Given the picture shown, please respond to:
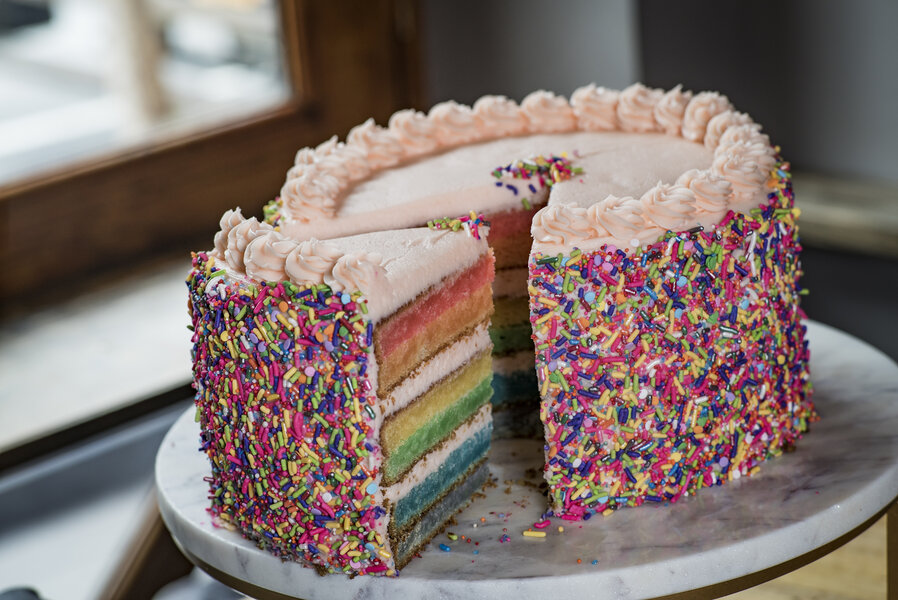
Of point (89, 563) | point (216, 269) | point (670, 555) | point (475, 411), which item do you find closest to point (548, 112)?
point (475, 411)

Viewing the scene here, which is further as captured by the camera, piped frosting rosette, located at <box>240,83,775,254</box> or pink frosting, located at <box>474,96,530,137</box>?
pink frosting, located at <box>474,96,530,137</box>

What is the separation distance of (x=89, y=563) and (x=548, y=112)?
2.38m

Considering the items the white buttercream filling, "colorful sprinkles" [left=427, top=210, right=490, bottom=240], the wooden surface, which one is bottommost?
the wooden surface

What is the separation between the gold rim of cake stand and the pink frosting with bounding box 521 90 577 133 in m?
1.32

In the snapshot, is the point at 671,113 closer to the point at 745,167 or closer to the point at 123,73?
the point at 745,167

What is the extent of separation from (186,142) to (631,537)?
131 inches

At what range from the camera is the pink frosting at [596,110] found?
324cm

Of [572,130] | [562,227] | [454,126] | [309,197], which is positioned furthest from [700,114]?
[309,197]

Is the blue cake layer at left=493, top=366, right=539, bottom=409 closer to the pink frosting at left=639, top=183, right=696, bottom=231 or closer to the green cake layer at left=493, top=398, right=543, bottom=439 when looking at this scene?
the green cake layer at left=493, top=398, right=543, bottom=439

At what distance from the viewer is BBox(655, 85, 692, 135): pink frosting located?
3127 millimetres

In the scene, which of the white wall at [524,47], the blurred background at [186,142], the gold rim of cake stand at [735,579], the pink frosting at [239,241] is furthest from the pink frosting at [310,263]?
the white wall at [524,47]

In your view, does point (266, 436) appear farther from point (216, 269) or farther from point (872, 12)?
point (872, 12)

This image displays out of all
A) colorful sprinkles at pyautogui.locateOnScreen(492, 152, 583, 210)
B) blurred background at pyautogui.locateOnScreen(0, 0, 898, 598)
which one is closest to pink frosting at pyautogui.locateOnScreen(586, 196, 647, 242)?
colorful sprinkles at pyautogui.locateOnScreen(492, 152, 583, 210)

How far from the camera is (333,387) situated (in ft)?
7.39
